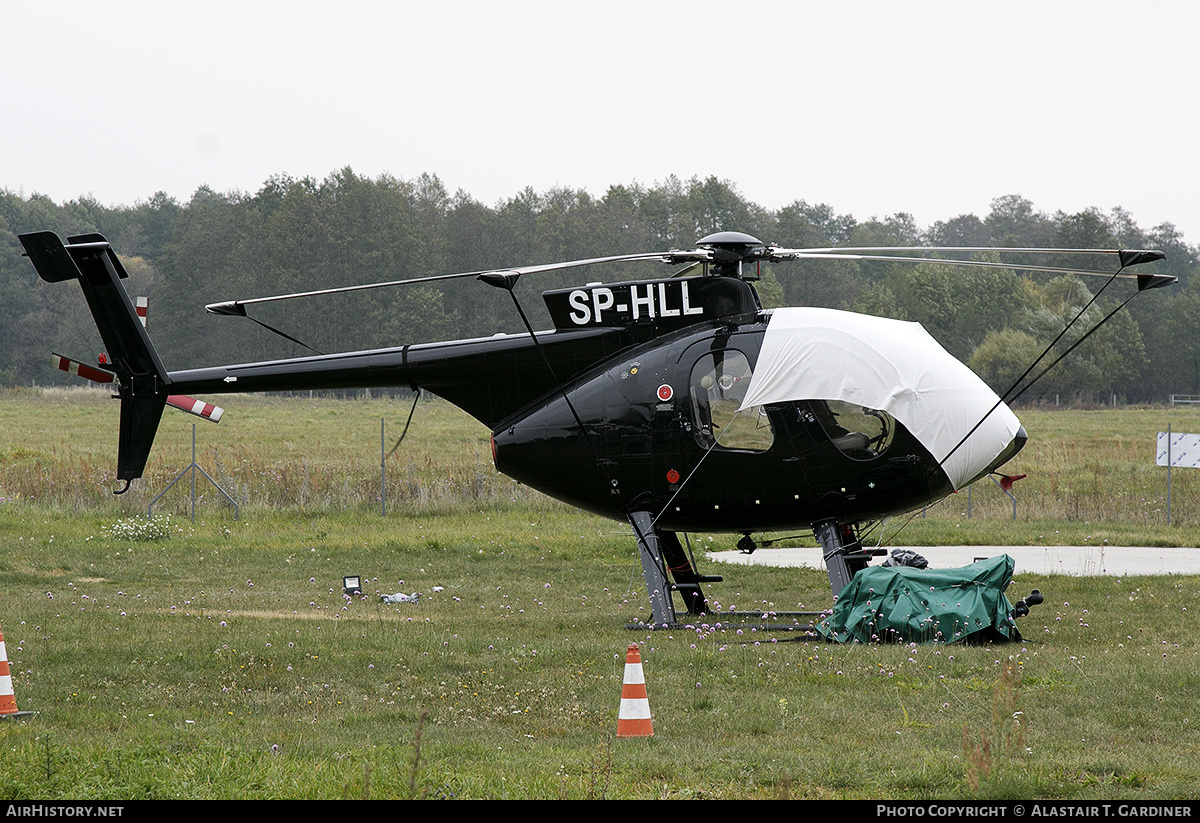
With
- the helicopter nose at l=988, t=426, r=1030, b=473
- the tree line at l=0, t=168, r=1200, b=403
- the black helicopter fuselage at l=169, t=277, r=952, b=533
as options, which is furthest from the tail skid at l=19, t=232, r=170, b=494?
the tree line at l=0, t=168, r=1200, b=403

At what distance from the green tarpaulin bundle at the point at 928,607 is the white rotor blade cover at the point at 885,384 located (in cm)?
116

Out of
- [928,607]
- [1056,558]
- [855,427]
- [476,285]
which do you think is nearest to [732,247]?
[855,427]

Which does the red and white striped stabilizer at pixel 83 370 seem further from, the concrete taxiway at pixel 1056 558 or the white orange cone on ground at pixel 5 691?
the concrete taxiway at pixel 1056 558

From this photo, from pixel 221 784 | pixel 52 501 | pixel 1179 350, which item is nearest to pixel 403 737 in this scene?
pixel 221 784

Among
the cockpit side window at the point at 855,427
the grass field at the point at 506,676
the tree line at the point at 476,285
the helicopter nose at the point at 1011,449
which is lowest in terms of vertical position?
the grass field at the point at 506,676

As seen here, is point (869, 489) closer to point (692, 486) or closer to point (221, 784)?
point (692, 486)

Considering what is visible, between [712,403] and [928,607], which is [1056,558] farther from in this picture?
[712,403]

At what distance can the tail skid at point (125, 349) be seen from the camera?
44.9 ft

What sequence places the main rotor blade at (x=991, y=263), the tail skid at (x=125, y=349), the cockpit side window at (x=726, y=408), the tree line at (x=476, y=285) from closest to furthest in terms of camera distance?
the main rotor blade at (x=991, y=263)
the cockpit side window at (x=726, y=408)
the tail skid at (x=125, y=349)
the tree line at (x=476, y=285)

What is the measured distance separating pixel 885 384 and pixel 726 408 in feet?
5.36

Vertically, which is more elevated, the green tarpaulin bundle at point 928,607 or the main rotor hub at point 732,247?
the main rotor hub at point 732,247

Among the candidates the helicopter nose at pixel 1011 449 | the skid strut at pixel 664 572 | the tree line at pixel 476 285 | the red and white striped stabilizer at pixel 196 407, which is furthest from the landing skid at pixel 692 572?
the tree line at pixel 476 285

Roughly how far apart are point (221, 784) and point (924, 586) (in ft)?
23.4
